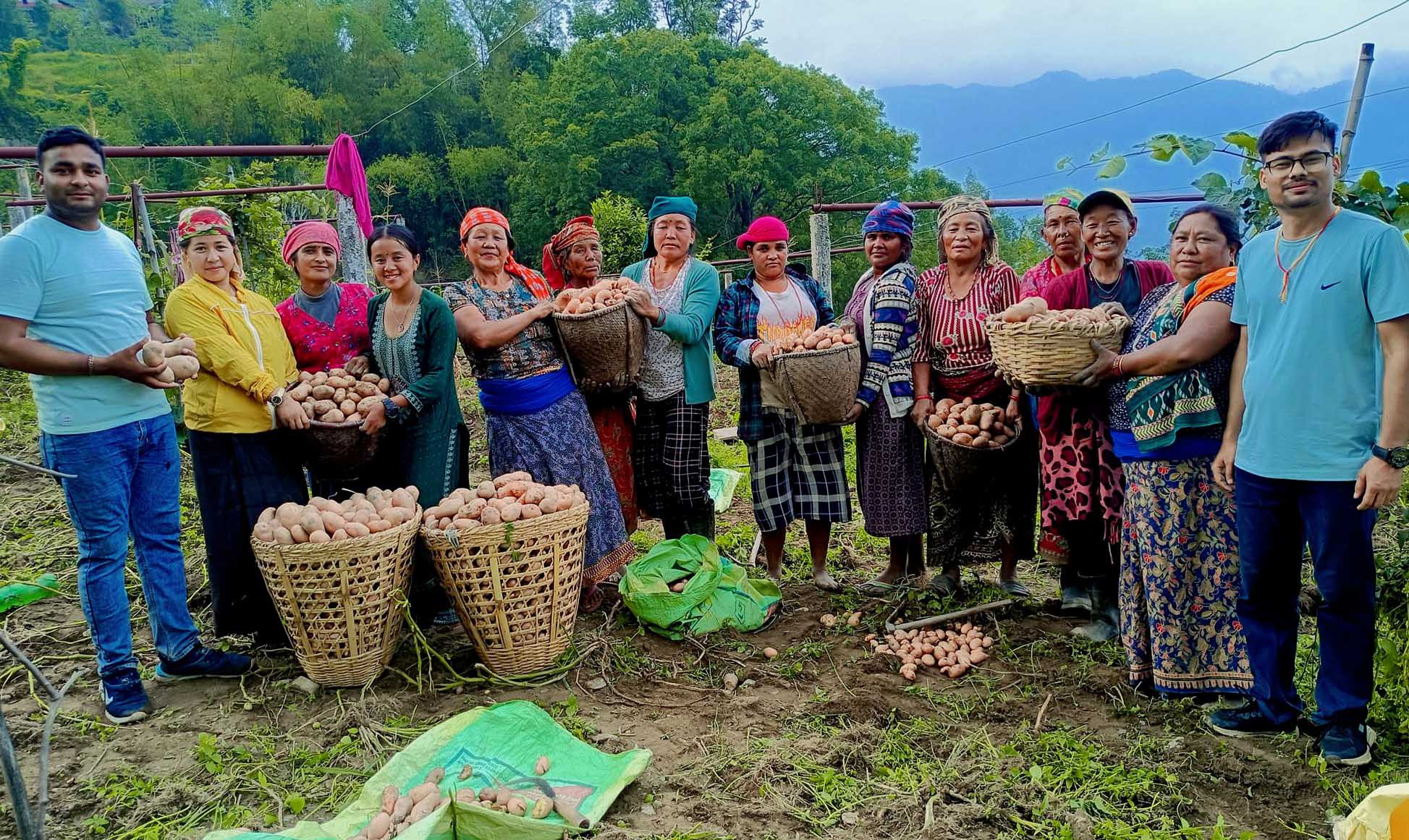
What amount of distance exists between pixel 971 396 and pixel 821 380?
69cm

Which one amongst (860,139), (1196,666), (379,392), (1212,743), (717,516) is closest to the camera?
(1212,743)

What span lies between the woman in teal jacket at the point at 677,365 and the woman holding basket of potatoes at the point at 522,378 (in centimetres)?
37

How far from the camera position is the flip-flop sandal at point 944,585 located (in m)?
4.34

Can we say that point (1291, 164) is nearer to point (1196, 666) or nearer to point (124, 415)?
point (1196, 666)

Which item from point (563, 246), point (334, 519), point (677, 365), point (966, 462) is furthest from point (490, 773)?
point (563, 246)

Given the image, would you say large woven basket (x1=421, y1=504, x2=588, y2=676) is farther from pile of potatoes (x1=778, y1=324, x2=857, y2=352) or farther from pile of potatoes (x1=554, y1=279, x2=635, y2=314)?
pile of potatoes (x1=778, y1=324, x2=857, y2=352)

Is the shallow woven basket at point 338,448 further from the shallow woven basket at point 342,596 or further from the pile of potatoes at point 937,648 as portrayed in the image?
the pile of potatoes at point 937,648

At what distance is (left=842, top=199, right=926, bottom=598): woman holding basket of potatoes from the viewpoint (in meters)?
4.12

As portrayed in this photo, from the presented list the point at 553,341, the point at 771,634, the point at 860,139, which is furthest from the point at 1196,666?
the point at 860,139

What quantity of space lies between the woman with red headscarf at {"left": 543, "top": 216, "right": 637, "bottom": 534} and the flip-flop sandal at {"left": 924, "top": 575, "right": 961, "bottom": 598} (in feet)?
4.97

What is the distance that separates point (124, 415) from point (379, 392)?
2.93 ft

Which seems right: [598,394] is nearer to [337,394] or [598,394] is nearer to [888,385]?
[337,394]

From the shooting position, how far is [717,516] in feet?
19.8

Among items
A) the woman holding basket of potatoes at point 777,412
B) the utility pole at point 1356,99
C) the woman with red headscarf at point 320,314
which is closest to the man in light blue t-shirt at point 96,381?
the woman with red headscarf at point 320,314
